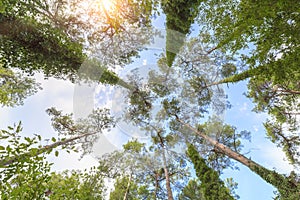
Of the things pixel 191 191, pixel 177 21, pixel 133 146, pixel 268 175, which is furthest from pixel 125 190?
pixel 177 21

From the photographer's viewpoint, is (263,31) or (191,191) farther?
(191,191)

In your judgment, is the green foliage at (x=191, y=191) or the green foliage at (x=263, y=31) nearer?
the green foliage at (x=263, y=31)

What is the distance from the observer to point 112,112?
40.3 feet

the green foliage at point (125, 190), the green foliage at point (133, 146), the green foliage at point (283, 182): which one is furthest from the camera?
the green foliage at point (125, 190)

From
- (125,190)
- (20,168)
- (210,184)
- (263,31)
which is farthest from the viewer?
(125,190)

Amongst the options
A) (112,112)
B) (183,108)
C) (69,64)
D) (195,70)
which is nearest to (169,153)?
(183,108)

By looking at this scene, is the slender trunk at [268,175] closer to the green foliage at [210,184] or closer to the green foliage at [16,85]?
the green foliage at [210,184]

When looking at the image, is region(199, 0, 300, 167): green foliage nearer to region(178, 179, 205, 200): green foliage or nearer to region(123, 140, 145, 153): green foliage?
region(123, 140, 145, 153): green foliage

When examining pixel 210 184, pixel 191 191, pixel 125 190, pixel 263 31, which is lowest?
pixel 210 184

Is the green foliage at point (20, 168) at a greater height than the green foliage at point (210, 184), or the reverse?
the green foliage at point (210, 184)

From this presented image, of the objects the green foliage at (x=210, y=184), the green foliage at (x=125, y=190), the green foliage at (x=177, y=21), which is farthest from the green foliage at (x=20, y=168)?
the green foliage at (x=125, y=190)

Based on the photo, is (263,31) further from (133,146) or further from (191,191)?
(191,191)

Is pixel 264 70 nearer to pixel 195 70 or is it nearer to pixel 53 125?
pixel 195 70

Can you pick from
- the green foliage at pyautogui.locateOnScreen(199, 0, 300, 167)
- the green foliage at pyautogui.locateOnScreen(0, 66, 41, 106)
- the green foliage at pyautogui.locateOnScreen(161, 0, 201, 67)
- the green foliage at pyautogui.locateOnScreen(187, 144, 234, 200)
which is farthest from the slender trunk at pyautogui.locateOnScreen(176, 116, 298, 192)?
the green foliage at pyautogui.locateOnScreen(0, 66, 41, 106)
